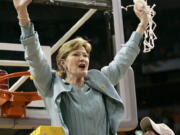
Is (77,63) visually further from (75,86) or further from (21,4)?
(21,4)

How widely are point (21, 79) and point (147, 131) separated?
620mm

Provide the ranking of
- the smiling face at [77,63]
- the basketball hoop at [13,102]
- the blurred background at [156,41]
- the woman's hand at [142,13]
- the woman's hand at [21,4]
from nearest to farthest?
the woman's hand at [21,4] < the smiling face at [77,63] < the woman's hand at [142,13] < the basketball hoop at [13,102] < the blurred background at [156,41]

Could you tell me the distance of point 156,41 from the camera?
5895 mm

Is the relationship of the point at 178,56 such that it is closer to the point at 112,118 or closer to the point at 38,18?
the point at 38,18

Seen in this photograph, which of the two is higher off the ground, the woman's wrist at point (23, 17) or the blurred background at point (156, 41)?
the woman's wrist at point (23, 17)

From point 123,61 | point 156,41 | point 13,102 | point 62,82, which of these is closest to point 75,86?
point 62,82

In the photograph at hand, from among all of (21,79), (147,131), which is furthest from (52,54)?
(147,131)

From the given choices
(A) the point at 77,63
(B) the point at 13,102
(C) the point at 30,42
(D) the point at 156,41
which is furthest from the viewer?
(D) the point at 156,41

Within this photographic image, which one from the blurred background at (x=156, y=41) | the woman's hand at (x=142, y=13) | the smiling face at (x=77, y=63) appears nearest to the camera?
the smiling face at (x=77, y=63)

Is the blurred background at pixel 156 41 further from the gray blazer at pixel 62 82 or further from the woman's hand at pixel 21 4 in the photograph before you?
the woman's hand at pixel 21 4

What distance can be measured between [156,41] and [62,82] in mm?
4496

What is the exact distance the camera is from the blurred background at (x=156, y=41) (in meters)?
5.14

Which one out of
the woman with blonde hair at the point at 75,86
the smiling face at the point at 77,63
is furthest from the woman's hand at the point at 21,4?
the smiling face at the point at 77,63

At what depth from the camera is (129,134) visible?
547 cm
